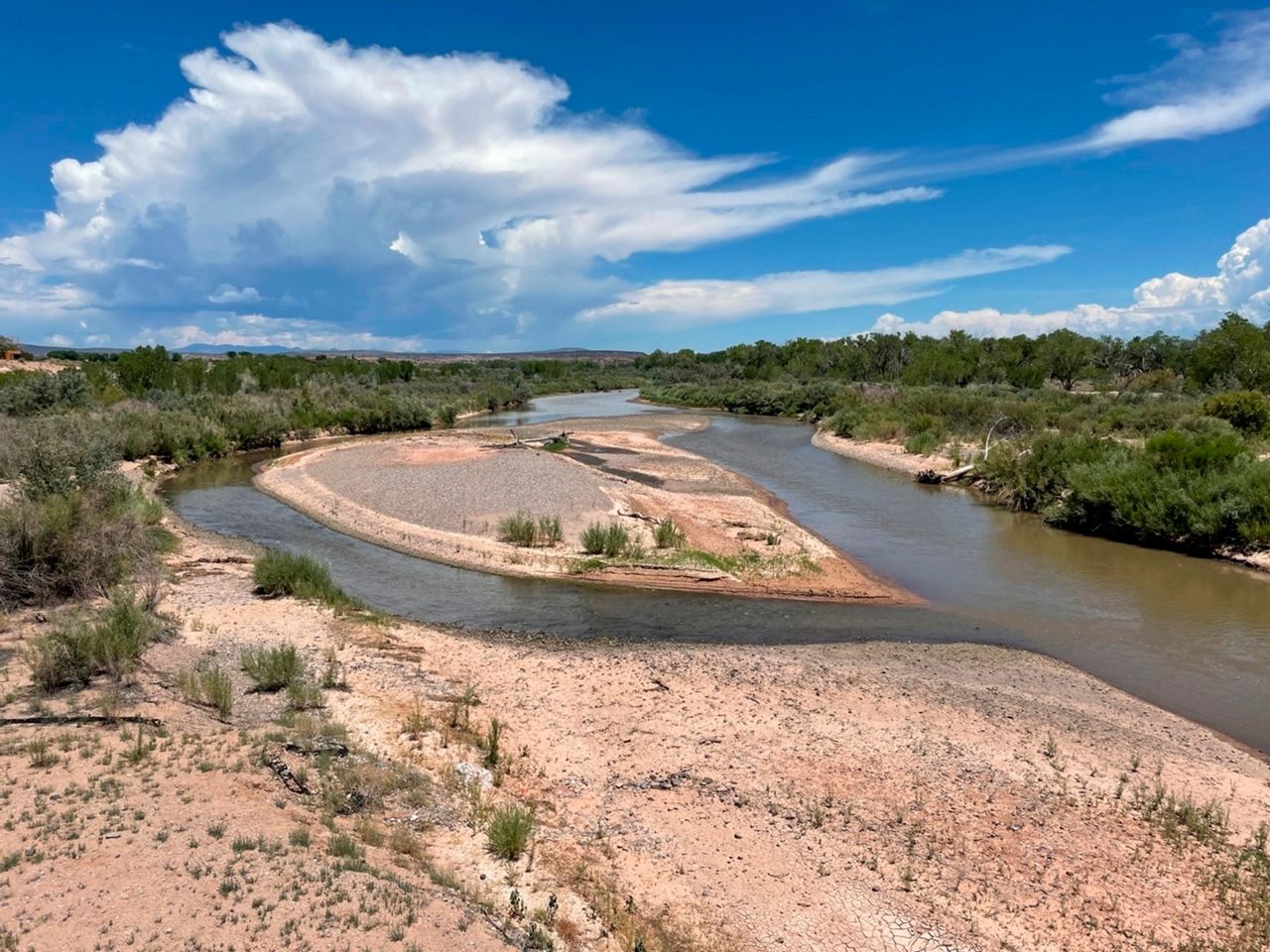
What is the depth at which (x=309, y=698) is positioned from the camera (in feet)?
31.4

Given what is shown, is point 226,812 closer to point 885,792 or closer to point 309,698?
point 309,698

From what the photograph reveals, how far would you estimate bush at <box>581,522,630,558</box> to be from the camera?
1958 cm

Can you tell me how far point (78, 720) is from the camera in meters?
7.84

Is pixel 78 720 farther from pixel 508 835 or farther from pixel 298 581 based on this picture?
pixel 298 581

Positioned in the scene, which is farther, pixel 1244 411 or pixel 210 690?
pixel 1244 411

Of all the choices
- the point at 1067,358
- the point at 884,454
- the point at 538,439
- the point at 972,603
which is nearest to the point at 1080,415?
the point at 884,454

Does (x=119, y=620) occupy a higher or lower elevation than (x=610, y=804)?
higher

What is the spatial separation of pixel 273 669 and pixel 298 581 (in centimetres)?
535

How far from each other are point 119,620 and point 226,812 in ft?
17.2

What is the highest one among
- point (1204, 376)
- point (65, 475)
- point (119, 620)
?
point (1204, 376)

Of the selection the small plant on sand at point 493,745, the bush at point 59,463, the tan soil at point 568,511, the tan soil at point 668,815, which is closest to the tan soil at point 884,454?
the tan soil at point 568,511

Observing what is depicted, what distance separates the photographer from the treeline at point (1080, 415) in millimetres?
21500

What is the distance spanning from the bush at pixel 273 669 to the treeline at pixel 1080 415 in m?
22.2

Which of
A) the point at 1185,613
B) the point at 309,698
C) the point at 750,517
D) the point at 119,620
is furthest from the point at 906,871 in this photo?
the point at 750,517
